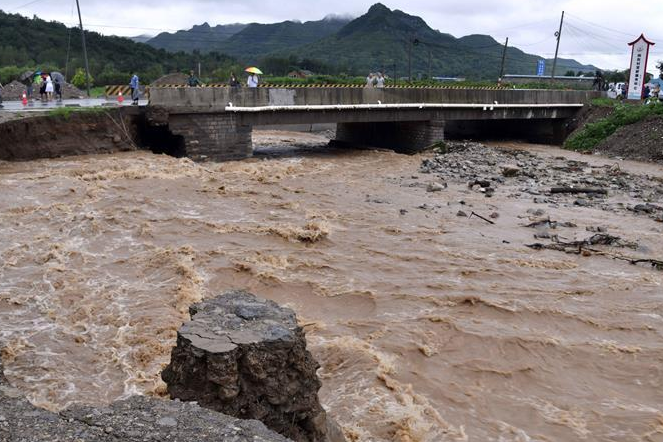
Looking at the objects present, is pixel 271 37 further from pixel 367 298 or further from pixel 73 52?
pixel 367 298

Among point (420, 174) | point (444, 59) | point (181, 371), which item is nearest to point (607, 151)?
point (420, 174)

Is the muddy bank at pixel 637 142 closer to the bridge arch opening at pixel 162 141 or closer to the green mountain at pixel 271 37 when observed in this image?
the bridge arch opening at pixel 162 141

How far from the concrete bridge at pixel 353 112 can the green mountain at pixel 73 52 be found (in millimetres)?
37679

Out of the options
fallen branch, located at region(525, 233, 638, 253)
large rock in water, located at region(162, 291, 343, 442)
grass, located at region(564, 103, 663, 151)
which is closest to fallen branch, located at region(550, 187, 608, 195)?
fallen branch, located at region(525, 233, 638, 253)

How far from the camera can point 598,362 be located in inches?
304

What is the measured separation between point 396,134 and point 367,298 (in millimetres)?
21457

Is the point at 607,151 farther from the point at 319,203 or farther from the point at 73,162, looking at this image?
the point at 73,162

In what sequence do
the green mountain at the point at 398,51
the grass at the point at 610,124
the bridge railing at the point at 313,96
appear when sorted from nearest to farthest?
1. the bridge railing at the point at 313,96
2. the grass at the point at 610,124
3. the green mountain at the point at 398,51

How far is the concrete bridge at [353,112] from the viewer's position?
21.7 m

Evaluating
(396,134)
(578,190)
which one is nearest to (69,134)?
(396,134)

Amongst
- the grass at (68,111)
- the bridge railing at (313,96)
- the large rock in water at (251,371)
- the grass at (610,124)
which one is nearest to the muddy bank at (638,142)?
the grass at (610,124)

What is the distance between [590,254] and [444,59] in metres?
117

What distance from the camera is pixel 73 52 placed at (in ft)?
218

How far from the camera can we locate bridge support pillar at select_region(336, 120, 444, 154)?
2828 centimetres
